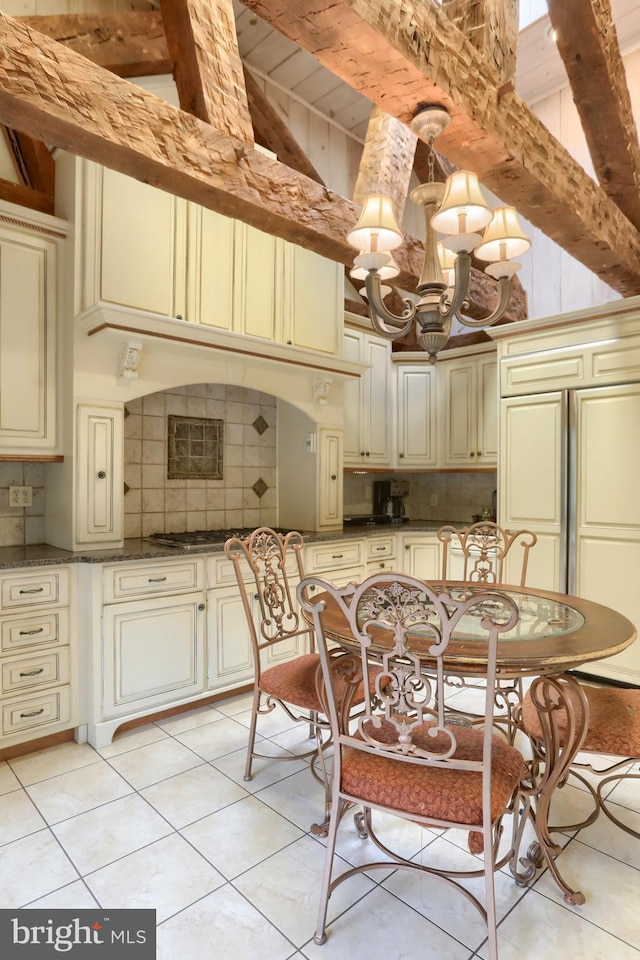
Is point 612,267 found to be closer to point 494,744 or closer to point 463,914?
point 494,744

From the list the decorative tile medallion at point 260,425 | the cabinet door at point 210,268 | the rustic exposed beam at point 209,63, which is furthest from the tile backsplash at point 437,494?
the rustic exposed beam at point 209,63

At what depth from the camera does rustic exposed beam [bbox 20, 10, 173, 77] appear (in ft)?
8.91

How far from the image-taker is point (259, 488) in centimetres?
390

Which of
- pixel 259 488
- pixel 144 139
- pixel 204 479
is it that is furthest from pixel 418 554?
pixel 144 139

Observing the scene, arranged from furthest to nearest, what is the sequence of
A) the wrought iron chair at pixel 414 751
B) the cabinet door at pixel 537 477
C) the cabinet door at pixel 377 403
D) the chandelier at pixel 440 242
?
the cabinet door at pixel 377 403 → the cabinet door at pixel 537 477 → the chandelier at pixel 440 242 → the wrought iron chair at pixel 414 751

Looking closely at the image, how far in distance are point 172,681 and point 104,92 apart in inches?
99.6

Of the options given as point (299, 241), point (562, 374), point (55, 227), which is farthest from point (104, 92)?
point (562, 374)

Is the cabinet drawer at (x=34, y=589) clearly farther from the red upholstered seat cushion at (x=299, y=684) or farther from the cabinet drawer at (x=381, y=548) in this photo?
the cabinet drawer at (x=381, y=548)

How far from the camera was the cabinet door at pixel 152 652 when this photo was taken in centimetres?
256

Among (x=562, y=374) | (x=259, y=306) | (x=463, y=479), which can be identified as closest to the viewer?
(x=259, y=306)

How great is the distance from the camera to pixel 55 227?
2631 millimetres

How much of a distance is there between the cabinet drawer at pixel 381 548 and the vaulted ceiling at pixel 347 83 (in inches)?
81.3

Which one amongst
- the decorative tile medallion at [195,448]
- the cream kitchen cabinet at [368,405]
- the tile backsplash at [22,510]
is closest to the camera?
the tile backsplash at [22,510]

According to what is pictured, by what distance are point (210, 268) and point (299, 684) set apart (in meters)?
2.29
